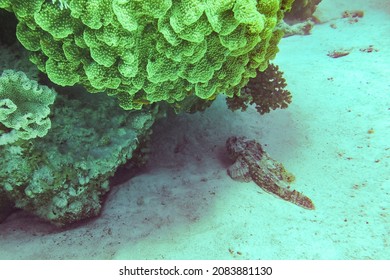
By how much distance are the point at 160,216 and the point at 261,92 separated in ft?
6.59

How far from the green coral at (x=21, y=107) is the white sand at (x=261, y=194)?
1.06 meters

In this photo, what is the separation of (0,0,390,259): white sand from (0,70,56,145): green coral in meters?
1.06

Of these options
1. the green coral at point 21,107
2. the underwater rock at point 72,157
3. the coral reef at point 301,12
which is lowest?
the coral reef at point 301,12

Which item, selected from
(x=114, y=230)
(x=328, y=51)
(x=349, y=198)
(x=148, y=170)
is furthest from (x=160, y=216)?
(x=328, y=51)

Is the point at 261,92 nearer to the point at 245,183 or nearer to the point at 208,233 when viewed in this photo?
the point at 245,183

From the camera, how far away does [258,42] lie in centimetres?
256

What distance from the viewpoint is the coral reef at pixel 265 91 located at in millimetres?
3857

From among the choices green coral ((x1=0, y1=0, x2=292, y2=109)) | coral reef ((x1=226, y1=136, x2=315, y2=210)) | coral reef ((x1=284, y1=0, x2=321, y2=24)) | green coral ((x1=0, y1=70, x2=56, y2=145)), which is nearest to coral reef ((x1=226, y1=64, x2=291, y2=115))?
coral reef ((x1=226, y1=136, x2=315, y2=210))

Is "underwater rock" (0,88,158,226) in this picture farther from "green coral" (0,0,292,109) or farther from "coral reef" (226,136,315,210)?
"coral reef" (226,136,315,210)

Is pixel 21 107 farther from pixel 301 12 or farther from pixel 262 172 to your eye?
pixel 301 12

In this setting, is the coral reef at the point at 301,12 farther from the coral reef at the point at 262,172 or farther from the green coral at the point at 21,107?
the green coral at the point at 21,107

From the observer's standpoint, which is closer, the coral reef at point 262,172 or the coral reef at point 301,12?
the coral reef at point 262,172

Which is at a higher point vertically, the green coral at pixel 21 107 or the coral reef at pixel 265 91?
the green coral at pixel 21 107

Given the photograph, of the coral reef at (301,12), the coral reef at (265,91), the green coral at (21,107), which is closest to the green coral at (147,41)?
the green coral at (21,107)
